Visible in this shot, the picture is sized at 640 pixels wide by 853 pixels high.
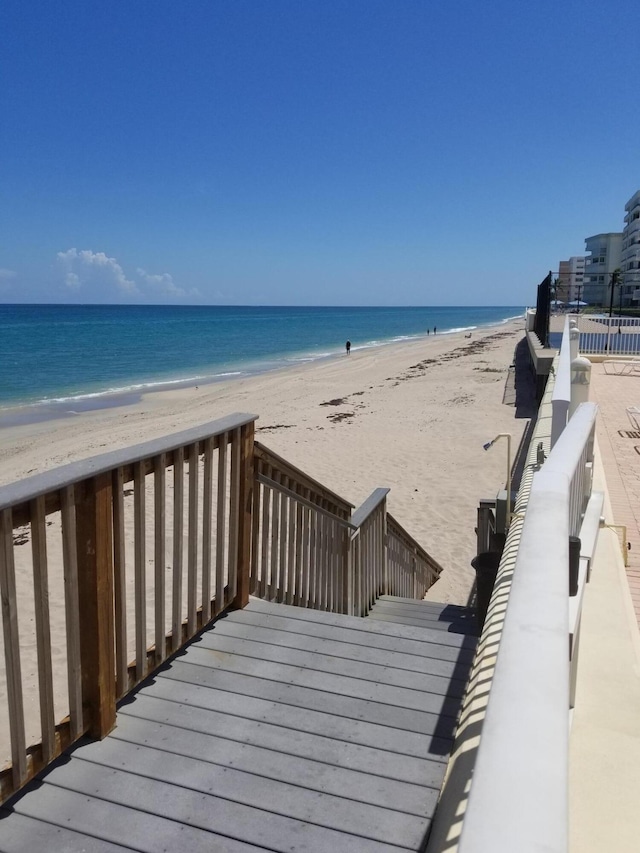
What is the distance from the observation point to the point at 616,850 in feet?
7.47

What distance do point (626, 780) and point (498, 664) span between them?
75.9 inches

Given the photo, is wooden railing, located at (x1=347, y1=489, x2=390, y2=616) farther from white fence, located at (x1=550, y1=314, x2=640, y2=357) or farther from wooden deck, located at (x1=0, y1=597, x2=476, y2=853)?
white fence, located at (x1=550, y1=314, x2=640, y2=357)

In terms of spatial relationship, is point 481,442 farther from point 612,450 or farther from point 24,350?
point 24,350

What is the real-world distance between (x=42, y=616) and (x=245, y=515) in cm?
161

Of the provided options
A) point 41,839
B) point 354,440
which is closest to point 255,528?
point 41,839

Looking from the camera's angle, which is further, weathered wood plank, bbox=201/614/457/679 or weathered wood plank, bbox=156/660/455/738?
weathered wood plank, bbox=201/614/457/679

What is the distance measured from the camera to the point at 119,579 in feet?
9.10

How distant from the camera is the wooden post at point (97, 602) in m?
2.56

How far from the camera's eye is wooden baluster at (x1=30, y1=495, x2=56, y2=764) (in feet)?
7.55

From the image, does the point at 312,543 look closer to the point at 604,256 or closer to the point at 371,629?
the point at 371,629

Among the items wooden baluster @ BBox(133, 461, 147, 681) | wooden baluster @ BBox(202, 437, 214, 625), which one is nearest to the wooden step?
wooden baluster @ BBox(202, 437, 214, 625)

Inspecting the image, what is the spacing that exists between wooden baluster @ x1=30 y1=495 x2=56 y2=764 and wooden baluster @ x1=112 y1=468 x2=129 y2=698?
14.9 inches

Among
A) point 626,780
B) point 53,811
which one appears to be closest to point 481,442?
point 626,780

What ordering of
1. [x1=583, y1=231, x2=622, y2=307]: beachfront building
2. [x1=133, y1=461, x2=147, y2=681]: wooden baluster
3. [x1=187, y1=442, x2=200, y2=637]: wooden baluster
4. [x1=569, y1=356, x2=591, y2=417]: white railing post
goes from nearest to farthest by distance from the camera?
[x1=133, y1=461, x2=147, y2=681]: wooden baluster → [x1=187, y1=442, x2=200, y2=637]: wooden baluster → [x1=569, y1=356, x2=591, y2=417]: white railing post → [x1=583, y1=231, x2=622, y2=307]: beachfront building
